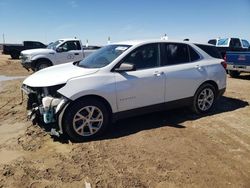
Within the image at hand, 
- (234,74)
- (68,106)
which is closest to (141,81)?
(68,106)

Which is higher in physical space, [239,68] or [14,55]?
[239,68]

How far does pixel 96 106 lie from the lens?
5.51m

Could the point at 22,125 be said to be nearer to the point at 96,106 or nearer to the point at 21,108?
the point at 21,108

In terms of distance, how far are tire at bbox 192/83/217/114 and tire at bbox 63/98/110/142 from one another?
2.30 meters

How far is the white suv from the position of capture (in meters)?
5.39

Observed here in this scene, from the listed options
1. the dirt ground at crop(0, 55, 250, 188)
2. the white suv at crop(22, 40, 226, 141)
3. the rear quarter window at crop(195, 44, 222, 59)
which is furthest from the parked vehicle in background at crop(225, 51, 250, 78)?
the dirt ground at crop(0, 55, 250, 188)

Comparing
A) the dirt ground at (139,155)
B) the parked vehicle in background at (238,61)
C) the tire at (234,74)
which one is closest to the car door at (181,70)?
the dirt ground at (139,155)

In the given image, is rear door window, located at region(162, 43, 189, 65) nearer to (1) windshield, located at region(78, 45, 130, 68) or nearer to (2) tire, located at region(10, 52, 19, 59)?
(1) windshield, located at region(78, 45, 130, 68)

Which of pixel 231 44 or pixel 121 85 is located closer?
pixel 121 85

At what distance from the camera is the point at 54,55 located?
15.6 meters

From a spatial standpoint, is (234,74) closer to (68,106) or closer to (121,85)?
(121,85)

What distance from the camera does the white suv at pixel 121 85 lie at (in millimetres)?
5391

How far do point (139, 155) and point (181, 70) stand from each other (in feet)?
7.99

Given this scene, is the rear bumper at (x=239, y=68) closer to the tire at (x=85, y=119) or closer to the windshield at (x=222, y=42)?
the windshield at (x=222, y=42)
